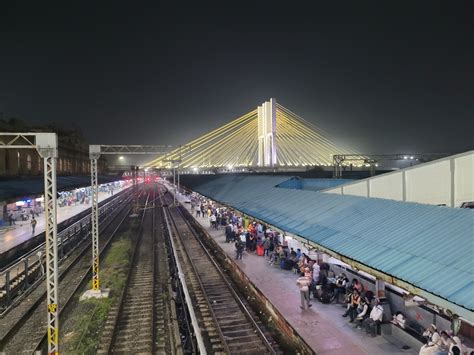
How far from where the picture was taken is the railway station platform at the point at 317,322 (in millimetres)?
9445

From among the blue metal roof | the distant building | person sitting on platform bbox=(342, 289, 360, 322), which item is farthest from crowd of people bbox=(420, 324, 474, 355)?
the distant building

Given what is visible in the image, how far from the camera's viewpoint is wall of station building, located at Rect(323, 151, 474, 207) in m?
11.7

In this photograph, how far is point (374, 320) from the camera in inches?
401

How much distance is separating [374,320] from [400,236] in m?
2.46

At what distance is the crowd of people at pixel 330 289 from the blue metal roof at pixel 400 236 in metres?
1.52

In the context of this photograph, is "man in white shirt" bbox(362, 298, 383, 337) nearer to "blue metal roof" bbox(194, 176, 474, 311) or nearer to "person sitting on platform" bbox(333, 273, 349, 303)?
"blue metal roof" bbox(194, 176, 474, 311)

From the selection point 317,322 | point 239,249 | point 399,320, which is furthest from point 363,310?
point 239,249

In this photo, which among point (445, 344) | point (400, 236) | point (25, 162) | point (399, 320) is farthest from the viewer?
point (25, 162)

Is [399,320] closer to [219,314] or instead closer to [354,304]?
[354,304]

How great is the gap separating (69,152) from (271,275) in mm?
72228

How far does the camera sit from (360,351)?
30.5 ft

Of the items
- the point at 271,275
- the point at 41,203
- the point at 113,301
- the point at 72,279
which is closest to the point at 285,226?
the point at 271,275

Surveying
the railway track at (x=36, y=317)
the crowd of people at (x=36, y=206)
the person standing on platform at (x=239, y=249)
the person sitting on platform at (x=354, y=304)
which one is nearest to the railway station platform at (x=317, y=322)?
the person sitting on platform at (x=354, y=304)

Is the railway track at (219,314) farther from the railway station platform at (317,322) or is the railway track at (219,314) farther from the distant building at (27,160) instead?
the distant building at (27,160)
